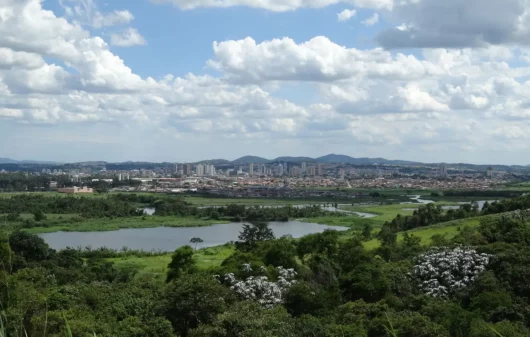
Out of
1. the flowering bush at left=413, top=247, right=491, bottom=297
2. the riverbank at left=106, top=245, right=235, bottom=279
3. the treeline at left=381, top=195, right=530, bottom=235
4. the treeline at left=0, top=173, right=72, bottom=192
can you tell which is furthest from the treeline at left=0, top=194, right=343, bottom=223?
the flowering bush at left=413, top=247, right=491, bottom=297

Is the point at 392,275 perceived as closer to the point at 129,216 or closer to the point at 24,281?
the point at 24,281

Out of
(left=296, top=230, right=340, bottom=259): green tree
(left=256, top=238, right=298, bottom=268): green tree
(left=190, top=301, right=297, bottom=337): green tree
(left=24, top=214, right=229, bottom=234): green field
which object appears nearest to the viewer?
(left=190, top=301, right=297, bottom=337): green tree

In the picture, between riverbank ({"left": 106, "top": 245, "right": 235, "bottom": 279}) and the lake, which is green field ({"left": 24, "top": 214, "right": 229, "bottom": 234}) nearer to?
the lake

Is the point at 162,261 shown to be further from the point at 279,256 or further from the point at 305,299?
the point at 305,299

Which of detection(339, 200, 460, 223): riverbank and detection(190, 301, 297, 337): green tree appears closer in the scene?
detection(190, 301, 297, 337): green tree

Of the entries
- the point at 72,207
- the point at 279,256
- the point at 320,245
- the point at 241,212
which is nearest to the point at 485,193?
the point at 241,212

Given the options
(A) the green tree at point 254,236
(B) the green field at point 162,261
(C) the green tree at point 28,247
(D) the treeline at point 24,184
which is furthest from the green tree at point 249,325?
(D) the treeline at point 24,184
